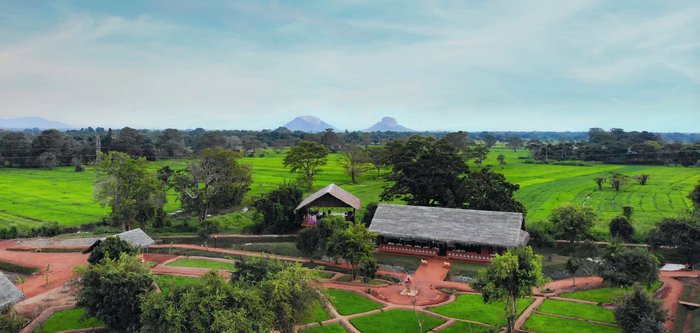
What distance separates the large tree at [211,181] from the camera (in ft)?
158

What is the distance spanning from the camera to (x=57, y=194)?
6169cm

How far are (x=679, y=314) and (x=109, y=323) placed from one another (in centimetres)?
3047

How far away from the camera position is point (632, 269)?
1081 inches

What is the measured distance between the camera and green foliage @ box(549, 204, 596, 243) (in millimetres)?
36469

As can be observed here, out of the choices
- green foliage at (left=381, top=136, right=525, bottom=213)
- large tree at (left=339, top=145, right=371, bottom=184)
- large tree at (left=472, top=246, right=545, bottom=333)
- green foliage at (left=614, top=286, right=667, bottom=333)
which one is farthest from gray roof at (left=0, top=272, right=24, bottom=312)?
large tree at (left=339, top=145, right=371, bottom=184)

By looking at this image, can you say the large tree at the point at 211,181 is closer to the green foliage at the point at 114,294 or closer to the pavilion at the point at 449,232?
the pavilion at the point at 449,232

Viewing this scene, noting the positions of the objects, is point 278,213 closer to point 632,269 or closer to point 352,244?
point 352,244

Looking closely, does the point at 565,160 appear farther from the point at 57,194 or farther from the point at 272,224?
the point at 57,194

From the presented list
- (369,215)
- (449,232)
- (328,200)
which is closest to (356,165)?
(328,200)

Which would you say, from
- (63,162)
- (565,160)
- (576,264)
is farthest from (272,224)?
(565,160)

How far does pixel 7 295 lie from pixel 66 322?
11.9ft

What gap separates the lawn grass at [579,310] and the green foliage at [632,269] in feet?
8.52

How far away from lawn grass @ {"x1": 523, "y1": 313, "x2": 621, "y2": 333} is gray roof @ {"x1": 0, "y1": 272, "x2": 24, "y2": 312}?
1072 inches

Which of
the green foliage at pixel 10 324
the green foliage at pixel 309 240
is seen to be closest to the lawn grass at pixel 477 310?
the green foliage at pixel 309 240
